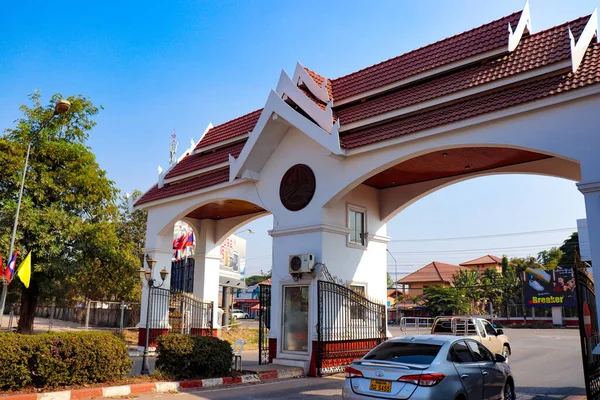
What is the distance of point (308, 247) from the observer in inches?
550

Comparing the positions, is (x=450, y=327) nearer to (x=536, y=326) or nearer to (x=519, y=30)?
(x=519, y=30)

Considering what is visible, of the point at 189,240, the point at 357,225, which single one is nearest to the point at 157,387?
the point at 357,225

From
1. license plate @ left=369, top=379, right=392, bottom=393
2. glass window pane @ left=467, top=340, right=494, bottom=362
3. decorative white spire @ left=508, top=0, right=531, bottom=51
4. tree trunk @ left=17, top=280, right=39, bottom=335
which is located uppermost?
decorative white spire @ left=508, top=0, right=531, bottom=51

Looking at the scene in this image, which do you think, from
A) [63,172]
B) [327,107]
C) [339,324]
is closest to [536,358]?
[339,324]

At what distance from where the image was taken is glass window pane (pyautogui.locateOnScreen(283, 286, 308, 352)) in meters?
13.9

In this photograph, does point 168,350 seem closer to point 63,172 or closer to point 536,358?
point 63,172

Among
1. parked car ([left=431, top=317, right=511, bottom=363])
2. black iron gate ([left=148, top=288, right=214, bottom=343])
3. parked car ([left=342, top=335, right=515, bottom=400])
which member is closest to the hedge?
parked car ([left=342, top=335, right=515, bottom=400])

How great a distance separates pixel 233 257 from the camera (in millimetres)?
38156

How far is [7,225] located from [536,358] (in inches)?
743

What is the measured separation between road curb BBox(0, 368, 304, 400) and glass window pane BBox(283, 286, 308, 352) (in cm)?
109

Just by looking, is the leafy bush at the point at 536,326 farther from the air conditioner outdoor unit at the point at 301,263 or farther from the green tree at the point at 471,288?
the air conditioner outdoor unit at the point at 301,263

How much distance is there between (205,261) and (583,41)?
50.6 feet

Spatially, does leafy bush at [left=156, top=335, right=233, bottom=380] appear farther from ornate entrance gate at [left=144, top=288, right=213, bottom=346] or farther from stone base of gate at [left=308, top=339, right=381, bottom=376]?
ornate entrance gate at [left=144, top=288, right=213, bottom=346]

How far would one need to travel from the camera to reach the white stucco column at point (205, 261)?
20609 mm
